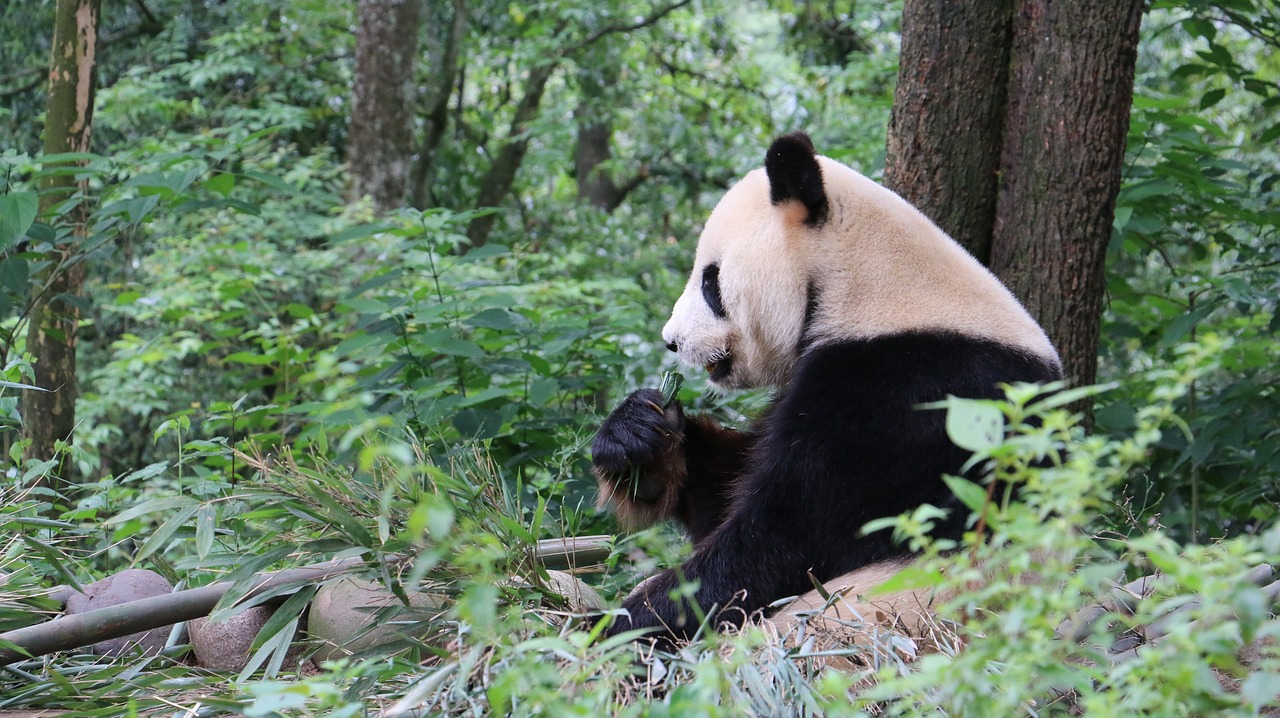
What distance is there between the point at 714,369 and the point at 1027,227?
1211mm

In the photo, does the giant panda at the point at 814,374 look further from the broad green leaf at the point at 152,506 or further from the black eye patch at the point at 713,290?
the broad green leaf at the point at 152,506

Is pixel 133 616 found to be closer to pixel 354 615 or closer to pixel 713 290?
pixel 354 615

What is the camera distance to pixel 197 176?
3.98m

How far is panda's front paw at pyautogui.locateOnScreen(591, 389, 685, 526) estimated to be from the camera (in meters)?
2.93

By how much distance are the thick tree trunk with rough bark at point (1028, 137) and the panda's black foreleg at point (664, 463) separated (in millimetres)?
1108

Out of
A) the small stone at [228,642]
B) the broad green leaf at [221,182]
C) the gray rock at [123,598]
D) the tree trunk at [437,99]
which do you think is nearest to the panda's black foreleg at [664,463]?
the small stone at [228,642]

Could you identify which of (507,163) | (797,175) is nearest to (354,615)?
(797,175)

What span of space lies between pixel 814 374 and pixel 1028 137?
4.63 feet

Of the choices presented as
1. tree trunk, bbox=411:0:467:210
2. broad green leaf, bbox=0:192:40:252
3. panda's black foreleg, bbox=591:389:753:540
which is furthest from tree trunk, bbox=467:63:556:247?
panda's black foreleg, bbox=591:389:753:540

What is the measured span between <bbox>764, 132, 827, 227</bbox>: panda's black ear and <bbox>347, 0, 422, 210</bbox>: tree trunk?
5.61 m

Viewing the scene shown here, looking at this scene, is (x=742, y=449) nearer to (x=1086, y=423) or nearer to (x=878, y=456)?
(x=878, y=456)

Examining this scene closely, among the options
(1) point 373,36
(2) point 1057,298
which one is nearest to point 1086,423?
(2) point 1057,298

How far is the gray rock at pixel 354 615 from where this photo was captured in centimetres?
246

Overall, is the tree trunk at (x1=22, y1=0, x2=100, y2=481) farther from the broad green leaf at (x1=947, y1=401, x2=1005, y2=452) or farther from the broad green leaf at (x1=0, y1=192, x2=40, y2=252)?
the broad green leaf at (x1=947, y1=401, x2=1005, y2=452)
